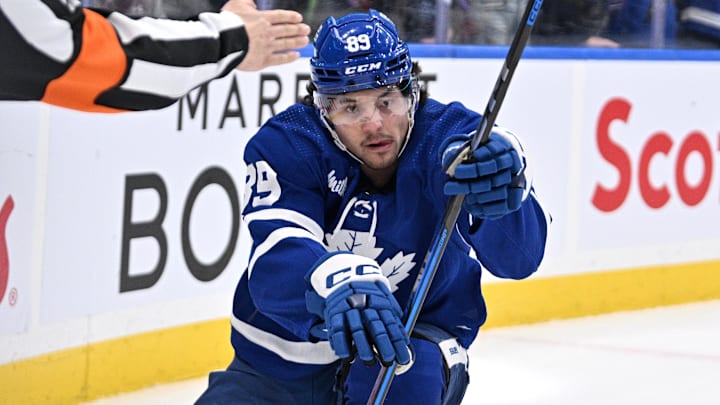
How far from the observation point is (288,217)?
2312 millimetres

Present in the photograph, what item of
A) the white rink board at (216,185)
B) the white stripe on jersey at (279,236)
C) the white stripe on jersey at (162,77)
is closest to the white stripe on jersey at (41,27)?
the white stripe on jersey at (162,77)

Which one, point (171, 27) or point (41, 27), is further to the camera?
point (171, 27)

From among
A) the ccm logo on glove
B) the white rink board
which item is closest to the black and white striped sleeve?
the ccm logo on glove

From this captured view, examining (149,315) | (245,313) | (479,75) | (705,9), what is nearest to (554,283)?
(479,75)

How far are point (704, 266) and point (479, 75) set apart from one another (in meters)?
1.29

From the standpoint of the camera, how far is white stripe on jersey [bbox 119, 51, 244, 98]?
1.72 m

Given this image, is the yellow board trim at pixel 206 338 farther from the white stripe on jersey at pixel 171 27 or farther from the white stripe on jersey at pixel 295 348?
the white stripe on jersey at pixel 171 27

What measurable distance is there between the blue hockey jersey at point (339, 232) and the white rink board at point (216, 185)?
0.98 metres

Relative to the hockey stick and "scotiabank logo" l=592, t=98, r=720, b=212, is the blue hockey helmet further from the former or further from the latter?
"scotiabank logo" l=592, t=98, r=720, b=212

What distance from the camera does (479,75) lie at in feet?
15.3

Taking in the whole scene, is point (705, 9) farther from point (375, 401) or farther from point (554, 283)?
point (375, 401)

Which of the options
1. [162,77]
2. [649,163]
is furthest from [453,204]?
[649,163]

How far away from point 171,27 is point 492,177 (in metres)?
0.60

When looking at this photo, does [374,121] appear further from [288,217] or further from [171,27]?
[171,27]
